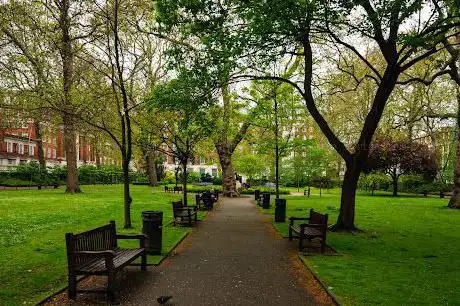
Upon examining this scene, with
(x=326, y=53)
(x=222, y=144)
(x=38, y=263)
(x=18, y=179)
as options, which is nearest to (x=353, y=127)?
(x=222, y=144)

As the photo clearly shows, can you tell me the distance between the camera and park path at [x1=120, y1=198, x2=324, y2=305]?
21.7 ft

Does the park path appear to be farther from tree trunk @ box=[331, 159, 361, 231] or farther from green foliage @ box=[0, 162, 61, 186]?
green foliage @ box=[0, 162, 61, 186]

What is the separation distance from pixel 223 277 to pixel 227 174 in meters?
29.4

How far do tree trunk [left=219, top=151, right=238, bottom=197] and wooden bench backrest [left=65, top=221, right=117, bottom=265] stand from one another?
27.8 metres

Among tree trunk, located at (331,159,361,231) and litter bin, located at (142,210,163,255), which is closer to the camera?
litter bin, located at (142,210,163,255)

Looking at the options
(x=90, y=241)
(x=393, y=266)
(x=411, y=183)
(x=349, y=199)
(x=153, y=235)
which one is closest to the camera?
(x=90, y=241)

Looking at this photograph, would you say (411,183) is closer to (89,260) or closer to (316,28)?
(316,28)

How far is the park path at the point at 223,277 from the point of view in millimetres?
6621

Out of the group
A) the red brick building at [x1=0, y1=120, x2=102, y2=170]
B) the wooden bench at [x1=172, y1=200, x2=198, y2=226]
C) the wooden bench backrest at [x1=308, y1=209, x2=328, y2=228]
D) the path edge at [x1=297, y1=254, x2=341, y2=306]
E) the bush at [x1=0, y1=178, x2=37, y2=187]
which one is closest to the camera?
the path edge at [x1=297, y1=254, x2=341, y2=306]

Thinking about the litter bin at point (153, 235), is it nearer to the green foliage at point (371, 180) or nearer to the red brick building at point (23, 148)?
the green foliage at point (371, 180)

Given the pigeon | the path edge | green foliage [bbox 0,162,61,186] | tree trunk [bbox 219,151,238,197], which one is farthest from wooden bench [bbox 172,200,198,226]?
green foliage [bbox 0,162,61,186]

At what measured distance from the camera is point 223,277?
8039mm

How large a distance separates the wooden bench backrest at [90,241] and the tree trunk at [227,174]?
27.8 meters

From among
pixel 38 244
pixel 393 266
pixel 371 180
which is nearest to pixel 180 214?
pixel 38 244
